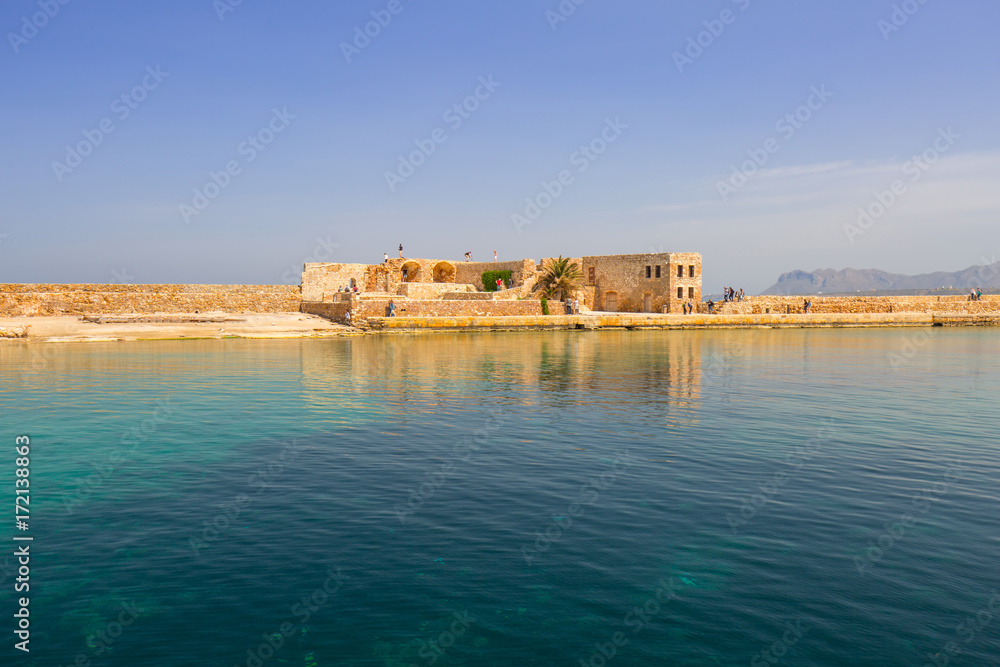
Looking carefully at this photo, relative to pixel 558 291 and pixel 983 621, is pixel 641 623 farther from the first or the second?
pixel 558 291

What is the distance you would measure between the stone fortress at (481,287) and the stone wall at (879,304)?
24.3 ft

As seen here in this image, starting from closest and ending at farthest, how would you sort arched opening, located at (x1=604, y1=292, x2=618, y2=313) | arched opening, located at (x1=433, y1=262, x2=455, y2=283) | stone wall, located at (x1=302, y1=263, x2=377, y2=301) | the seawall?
the seawall < stone wall, located at (x1=302, y1=263, x2=377, y2=301) < arched opening, located at (x1=604, y1=292, x2=618, y2=313) < arched opening, located at (x1=433, y1=262, x2=455, y2=283)

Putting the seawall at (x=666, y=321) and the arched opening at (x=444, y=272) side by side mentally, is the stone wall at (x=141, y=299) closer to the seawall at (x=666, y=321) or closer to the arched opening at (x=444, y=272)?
the seawall at (x=666, y=321)

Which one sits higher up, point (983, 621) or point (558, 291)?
point (558, 291)

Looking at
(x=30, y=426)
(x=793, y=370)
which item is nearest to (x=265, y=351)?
(x=30, y=426)

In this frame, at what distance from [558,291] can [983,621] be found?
42.4m

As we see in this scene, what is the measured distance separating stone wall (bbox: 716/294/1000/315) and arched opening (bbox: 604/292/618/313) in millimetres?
9817

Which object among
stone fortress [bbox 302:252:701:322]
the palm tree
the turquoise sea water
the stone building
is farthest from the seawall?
the turquoise sea water

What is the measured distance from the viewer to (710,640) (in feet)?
15.6

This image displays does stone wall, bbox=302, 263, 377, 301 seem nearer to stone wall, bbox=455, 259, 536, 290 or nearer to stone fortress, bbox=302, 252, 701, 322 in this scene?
stone fortress, bbox=302, 252, 701, 322

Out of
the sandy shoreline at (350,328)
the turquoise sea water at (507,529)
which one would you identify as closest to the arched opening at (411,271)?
the sandy shoreline at (350,328)

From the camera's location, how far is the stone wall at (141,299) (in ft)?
119

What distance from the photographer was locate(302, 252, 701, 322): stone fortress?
132 ft

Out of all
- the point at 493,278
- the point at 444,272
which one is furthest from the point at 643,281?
the point at 444,272
